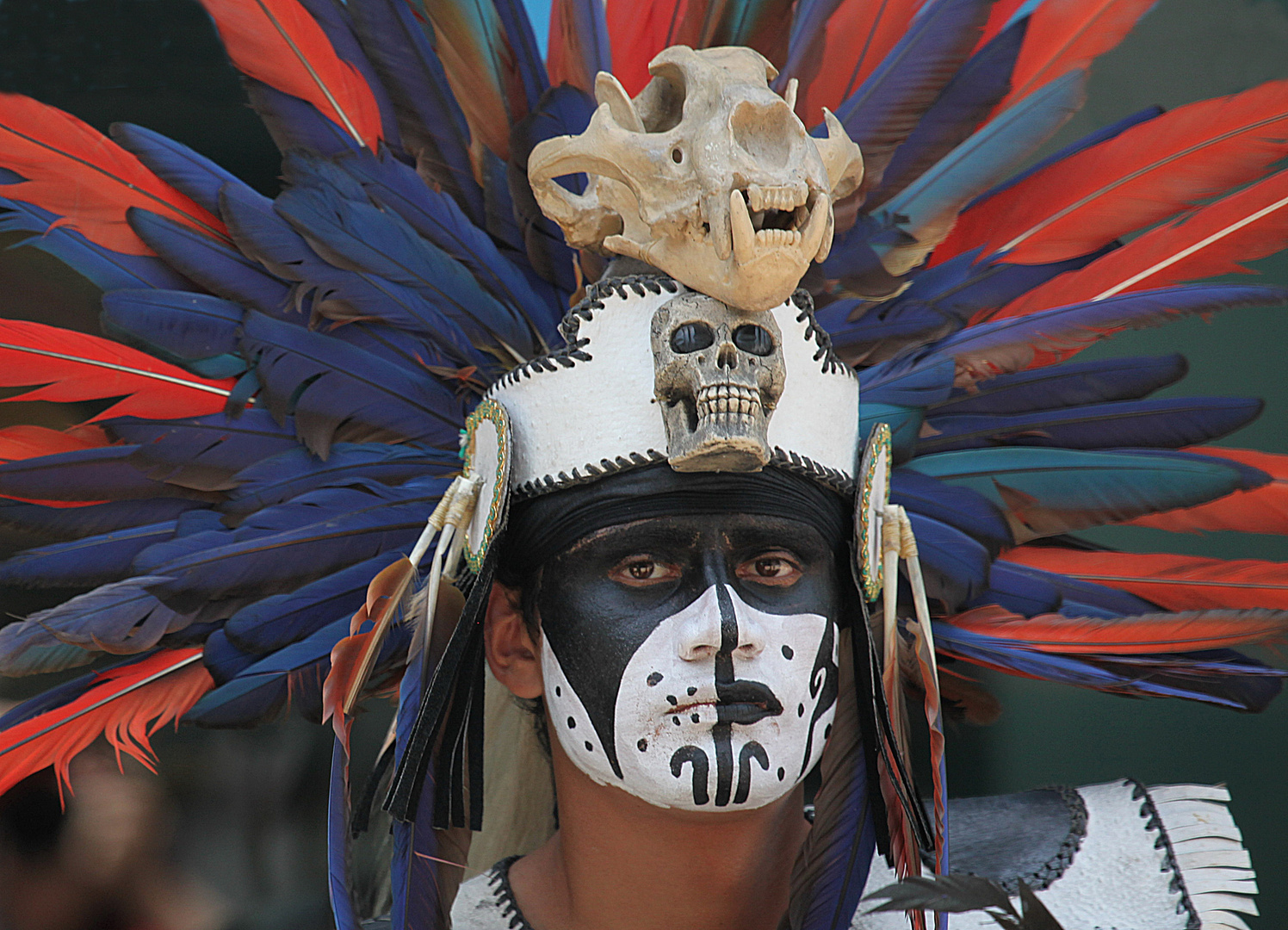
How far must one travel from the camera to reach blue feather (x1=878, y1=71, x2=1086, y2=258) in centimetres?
278

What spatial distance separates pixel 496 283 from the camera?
2.72m

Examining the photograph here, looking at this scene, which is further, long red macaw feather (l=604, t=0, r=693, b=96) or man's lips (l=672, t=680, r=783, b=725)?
long red macaw feather (l=604, t=0, r=693, b=96)

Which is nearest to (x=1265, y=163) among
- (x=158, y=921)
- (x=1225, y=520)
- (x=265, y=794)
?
(x=1225, y=520)

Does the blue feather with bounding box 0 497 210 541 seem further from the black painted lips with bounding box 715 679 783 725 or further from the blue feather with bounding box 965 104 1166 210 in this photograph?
the blue feather with bounding box 965 104 1166 210

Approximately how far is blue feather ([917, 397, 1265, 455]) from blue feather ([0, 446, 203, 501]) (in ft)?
5.13

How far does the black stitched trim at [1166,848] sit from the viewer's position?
8.35 ft

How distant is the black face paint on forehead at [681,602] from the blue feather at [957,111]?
3.00 feet

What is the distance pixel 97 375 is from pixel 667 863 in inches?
55.3

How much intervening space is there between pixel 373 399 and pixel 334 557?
317mm

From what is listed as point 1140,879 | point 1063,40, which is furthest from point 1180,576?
point 1063,40

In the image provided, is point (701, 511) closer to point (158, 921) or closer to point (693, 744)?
point (693, 744)

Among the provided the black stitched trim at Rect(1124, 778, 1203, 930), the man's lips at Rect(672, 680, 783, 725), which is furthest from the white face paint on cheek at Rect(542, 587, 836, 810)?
the black stitched trim at Rect(1124, 778, 1203, 930)

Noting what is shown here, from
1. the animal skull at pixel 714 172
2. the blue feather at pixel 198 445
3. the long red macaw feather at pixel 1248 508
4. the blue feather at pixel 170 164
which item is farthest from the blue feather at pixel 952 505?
the blue feather at pixel 170 164

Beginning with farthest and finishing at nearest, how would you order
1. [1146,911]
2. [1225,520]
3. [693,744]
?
[1225,520] → [1146,911] → [693,744]
